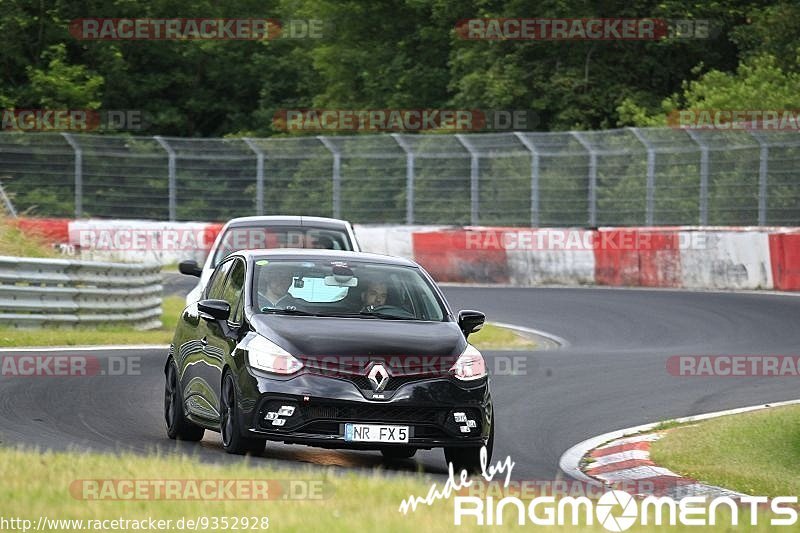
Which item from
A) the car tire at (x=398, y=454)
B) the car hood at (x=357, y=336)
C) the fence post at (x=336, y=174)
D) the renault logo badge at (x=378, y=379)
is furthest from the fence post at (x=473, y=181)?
the renault logo badge at (x=378, y=379)

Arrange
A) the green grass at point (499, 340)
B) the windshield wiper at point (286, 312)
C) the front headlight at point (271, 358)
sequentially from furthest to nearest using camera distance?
the green grass at point (499, 340), the windshield wiper at point (286, 312), the front headlight at point (271, 358)

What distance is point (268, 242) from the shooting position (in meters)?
18.9

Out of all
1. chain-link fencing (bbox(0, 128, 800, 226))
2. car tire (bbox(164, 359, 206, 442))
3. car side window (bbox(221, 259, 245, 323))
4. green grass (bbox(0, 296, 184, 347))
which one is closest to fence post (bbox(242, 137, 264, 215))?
chain-link fencing (bbox(0, 128, 800, 226))

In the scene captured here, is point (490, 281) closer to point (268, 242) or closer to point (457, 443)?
point (268, 242)

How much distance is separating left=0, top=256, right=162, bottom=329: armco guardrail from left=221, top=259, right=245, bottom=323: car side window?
9.22 meters

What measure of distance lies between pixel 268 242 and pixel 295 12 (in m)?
40.1

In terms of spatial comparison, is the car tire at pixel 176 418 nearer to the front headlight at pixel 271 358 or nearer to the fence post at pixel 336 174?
the front headlight at pixel 271 358

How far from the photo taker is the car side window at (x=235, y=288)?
11613 mm

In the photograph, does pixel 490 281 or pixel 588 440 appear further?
pixel 490 281

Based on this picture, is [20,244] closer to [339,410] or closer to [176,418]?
[176,418]

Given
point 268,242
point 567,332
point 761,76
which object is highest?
point 761,76

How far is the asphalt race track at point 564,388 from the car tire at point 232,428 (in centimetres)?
16

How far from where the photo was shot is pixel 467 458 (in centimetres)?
1091

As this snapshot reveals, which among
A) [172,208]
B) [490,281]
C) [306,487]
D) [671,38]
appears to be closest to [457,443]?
[306,487]
